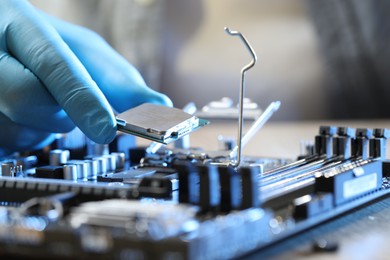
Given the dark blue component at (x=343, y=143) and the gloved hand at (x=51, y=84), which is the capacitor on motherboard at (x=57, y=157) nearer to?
the gloved hand at (x=51, y=84)

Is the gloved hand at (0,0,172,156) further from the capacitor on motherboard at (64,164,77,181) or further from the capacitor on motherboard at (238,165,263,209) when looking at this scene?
the capacitor on motherboard at (238,165,263,209)

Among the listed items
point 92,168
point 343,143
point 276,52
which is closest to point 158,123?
point 92,168

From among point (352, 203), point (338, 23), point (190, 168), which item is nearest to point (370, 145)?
point (352, 203)

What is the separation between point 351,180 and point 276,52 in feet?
6.27

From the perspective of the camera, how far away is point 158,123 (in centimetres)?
93

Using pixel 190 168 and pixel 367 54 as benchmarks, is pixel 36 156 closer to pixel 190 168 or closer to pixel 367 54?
pixel 190 168

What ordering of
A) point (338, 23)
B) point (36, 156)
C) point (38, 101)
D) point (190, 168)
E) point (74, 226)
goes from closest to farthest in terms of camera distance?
point (74, 226), point (190, 168), point (38, 101), point (36, 156), point (338, 23)

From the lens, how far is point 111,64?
1.22 metres

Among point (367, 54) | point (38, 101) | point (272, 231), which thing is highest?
point (367, 54)

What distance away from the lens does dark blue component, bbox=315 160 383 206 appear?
0.73m

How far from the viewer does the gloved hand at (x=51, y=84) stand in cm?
99

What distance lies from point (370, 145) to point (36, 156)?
51 centimetres

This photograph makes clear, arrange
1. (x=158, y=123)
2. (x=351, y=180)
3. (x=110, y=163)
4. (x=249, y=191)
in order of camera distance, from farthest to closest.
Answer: (x=110, y=163) < (x=158, y=123) < (x=351, y=180) < (x=249, y=191)

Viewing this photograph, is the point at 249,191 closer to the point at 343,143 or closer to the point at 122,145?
the point at 343,143
